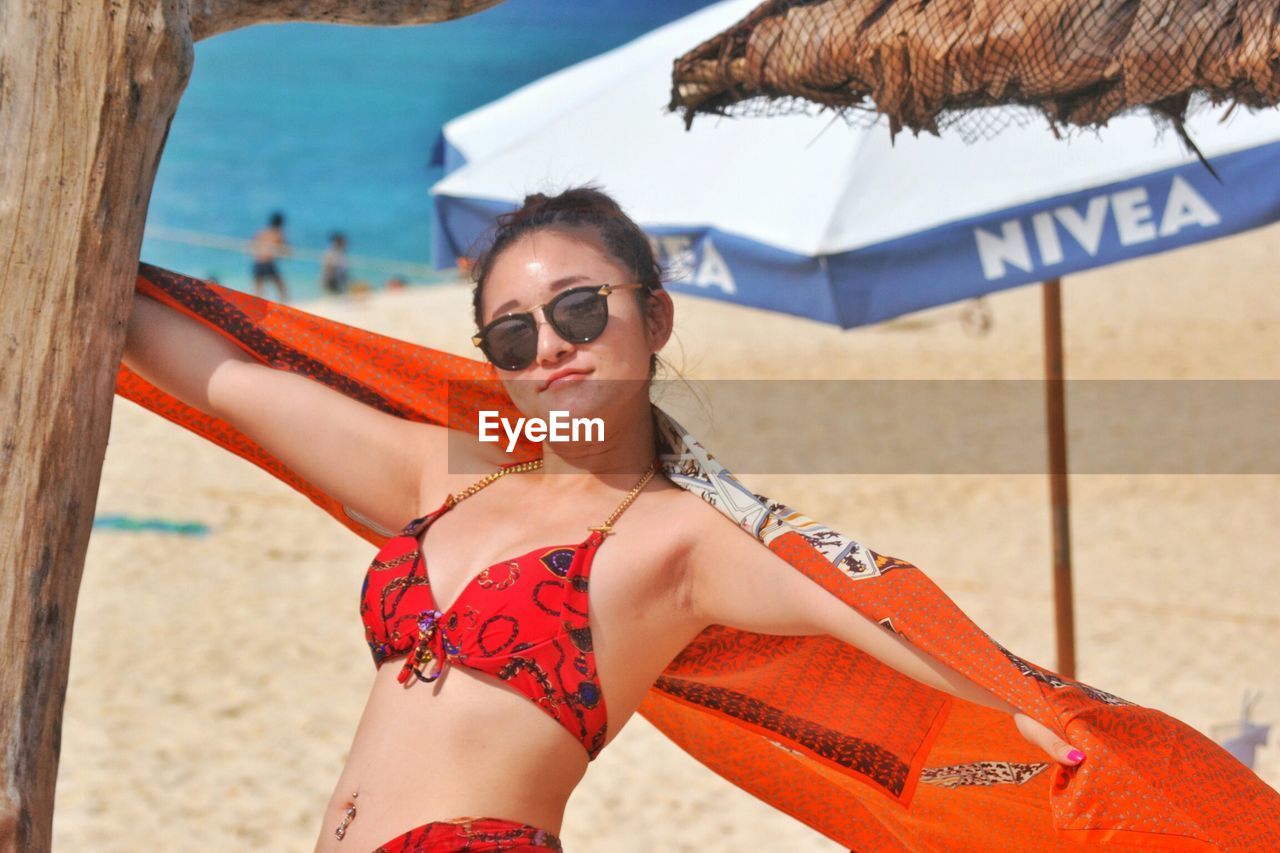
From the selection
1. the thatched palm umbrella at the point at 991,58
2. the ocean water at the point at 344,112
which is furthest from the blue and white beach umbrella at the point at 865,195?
the ocean water at the point at 344,112

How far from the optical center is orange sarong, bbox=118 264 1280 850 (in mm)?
1686

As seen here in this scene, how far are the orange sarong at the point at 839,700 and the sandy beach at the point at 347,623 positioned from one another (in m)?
0.78

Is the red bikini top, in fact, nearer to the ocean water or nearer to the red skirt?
the red skirt

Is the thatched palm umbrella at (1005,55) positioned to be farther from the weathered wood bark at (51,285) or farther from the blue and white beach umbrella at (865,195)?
the weathered wood bark at (51,285)

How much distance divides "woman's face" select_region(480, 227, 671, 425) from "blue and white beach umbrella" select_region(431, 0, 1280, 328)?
0.60 m

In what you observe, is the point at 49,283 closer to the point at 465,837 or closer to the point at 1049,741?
the point at 465,837

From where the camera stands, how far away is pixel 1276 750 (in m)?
4.18

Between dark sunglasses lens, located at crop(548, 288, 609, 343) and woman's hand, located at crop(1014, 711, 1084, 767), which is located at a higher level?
dark sunglasses lens, located at crop(548, 288, 609, 343)

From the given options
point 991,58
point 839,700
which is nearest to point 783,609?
point 839,700

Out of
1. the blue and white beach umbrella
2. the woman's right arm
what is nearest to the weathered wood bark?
the woman's right arm

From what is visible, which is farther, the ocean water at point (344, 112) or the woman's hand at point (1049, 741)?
the ocean water at point (344, 112)

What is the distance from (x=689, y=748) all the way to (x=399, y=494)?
0.72 metres

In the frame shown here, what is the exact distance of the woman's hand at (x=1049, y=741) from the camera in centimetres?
159

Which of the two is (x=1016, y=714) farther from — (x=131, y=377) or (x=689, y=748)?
(x=131, y=377)
